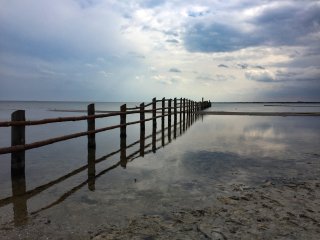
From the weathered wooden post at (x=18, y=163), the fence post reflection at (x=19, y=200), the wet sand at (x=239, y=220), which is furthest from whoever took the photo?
the weathered wooden post at (x=18, y=163)

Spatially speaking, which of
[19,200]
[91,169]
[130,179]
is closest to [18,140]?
[19,200]

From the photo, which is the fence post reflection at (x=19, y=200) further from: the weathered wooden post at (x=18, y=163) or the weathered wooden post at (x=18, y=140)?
the weathered wooden post at (x=18, y=140)

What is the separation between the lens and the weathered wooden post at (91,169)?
5449mm

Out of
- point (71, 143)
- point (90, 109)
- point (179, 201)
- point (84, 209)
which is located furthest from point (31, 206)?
point (71, 143)

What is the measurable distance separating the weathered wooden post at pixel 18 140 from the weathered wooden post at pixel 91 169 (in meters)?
1.25

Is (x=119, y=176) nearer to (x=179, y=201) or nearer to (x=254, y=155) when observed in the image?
(x=179, y=201)

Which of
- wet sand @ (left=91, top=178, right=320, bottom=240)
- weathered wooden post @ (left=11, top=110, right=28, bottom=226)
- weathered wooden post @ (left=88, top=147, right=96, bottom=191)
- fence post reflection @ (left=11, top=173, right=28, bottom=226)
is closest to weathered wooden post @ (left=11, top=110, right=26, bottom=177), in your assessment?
weathered wooden post @ (left=11, top=110, right=28, bottom=226)

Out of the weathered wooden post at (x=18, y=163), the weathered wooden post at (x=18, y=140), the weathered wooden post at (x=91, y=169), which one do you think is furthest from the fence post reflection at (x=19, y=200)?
the weathered wooden post at (x=91, y=169)

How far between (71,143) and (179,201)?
7.59 m

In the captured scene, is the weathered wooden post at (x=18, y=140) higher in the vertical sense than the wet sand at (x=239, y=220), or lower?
A: higher

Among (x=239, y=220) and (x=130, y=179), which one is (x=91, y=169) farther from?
(x=239, y=220)

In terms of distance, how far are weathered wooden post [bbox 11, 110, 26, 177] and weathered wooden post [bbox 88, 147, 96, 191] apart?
1.25 m

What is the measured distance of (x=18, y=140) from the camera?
5.52 meters

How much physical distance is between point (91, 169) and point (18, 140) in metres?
1.77
